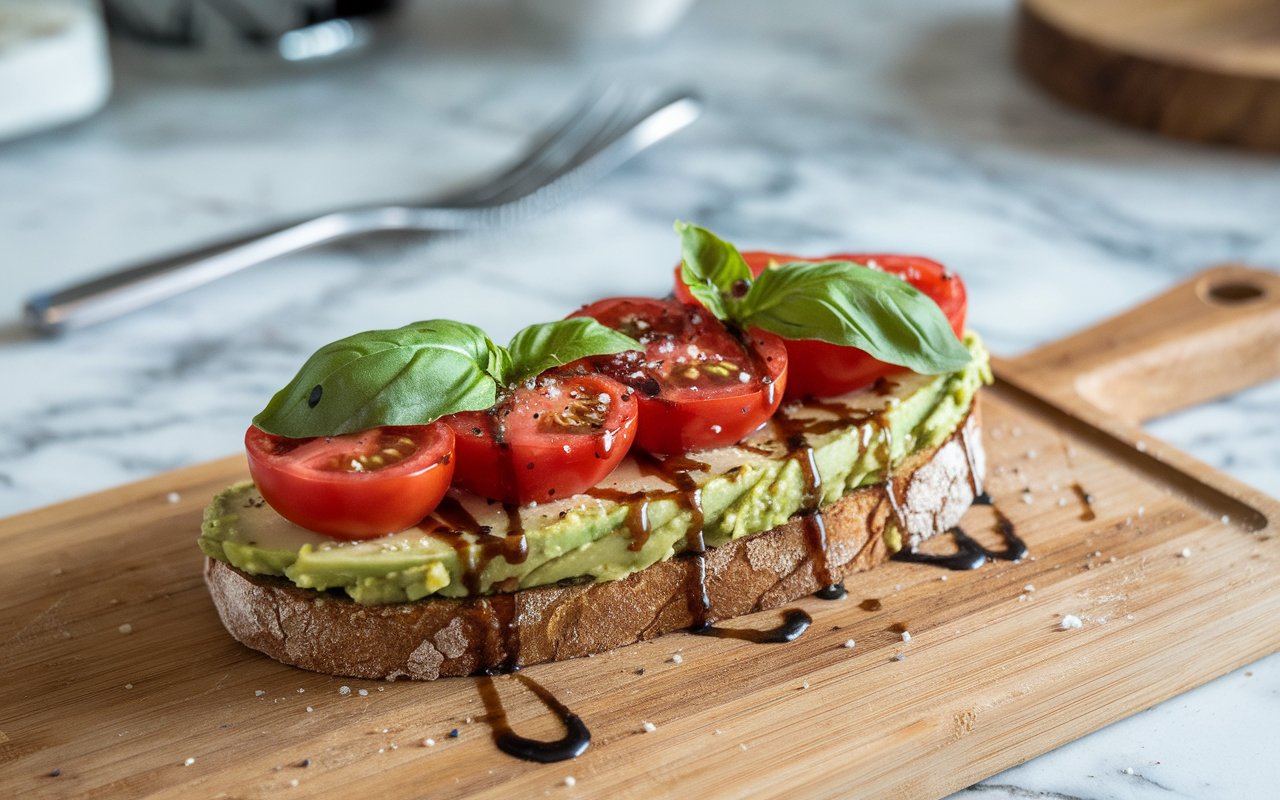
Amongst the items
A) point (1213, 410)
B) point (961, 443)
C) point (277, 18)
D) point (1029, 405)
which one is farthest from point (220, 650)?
point (277, 18)

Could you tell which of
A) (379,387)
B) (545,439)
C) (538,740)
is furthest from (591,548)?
(379,387)

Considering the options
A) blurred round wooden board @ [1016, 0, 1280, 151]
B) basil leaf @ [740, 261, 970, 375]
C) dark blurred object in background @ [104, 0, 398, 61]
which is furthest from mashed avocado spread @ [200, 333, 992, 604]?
dark blurred object in background @ [104, 0, 398, 61]

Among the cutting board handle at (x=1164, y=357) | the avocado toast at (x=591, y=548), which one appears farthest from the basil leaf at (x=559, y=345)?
the cutting board handle at (x=1164, y=357)

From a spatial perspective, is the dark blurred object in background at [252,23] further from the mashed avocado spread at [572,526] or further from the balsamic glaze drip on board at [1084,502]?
the balsamic glaze drip on board at [1084,502]

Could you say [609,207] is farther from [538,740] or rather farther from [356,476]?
[538,740]

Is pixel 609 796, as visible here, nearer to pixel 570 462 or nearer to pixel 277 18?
pixel 570 462

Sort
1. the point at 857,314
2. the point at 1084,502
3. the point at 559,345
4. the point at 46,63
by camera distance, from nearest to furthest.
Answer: the point at 559,345 → the point at 857,314 → the point at 1084,502 → the point at 46,63

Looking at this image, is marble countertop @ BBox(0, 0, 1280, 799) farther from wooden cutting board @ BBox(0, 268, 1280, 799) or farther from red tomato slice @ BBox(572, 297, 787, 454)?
red tomato slice @ BBox(572, 297, 787, 454)
